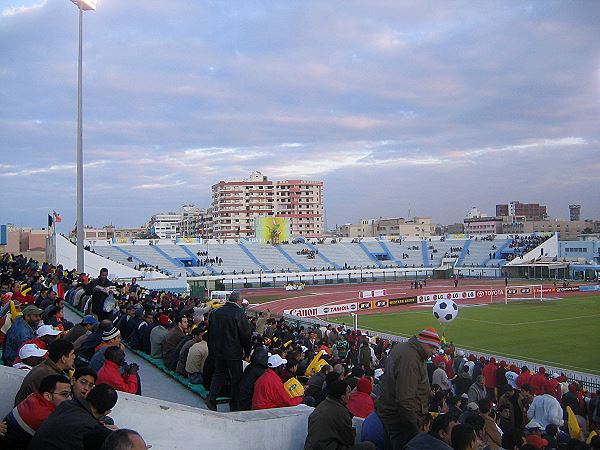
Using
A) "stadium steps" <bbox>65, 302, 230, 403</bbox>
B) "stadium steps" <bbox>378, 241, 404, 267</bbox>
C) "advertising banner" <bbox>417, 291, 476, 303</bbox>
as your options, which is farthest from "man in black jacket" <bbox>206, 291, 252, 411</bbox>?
Answer: "stadium steps" <bbox>378, 241, 404, 267</bbox>

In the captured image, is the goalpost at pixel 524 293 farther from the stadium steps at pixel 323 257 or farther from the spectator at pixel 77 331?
the spectator at pixel 77 331

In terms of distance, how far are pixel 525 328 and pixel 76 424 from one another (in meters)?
33.6

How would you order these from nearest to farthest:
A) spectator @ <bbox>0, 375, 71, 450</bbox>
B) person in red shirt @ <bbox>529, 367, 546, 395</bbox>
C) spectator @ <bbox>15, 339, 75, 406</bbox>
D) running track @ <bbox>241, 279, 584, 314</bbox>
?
1. spectator @ <bbox>0, 375, 71, 450</bbox>
2. spectator @ <bbox>15, 339, 75, 406</bbox>
3. person in red shirt @ <bbox>529, 367, 546, 395</bbox>
4. running track @ <bbox>241, 279, 584, 314</bbox>

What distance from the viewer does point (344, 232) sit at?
550 feet

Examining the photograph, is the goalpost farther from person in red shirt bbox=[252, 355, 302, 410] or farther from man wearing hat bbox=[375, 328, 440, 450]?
man wearing hat bbox=[375, 328, 440, 450]

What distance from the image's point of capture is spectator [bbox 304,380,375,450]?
5.36 metres

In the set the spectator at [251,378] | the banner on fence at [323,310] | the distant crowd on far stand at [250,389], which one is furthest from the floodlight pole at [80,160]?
the banner on fence at [323,310]

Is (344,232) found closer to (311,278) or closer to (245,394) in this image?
(311,278)

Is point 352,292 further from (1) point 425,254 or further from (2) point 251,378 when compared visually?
(2) point 251,378

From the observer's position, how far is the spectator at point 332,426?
5.36 metres

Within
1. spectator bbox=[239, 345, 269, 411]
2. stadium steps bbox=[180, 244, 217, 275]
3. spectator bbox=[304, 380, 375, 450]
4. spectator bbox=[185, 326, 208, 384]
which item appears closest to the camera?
spectator bbox=[304, 380, 375, 450]

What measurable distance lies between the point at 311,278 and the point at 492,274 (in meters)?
23.3

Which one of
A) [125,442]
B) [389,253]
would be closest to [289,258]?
[389,253]

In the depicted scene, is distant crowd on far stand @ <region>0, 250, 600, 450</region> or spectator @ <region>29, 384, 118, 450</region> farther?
distant crowd on far stand @ <region>0, 250, 600, 450</region>
